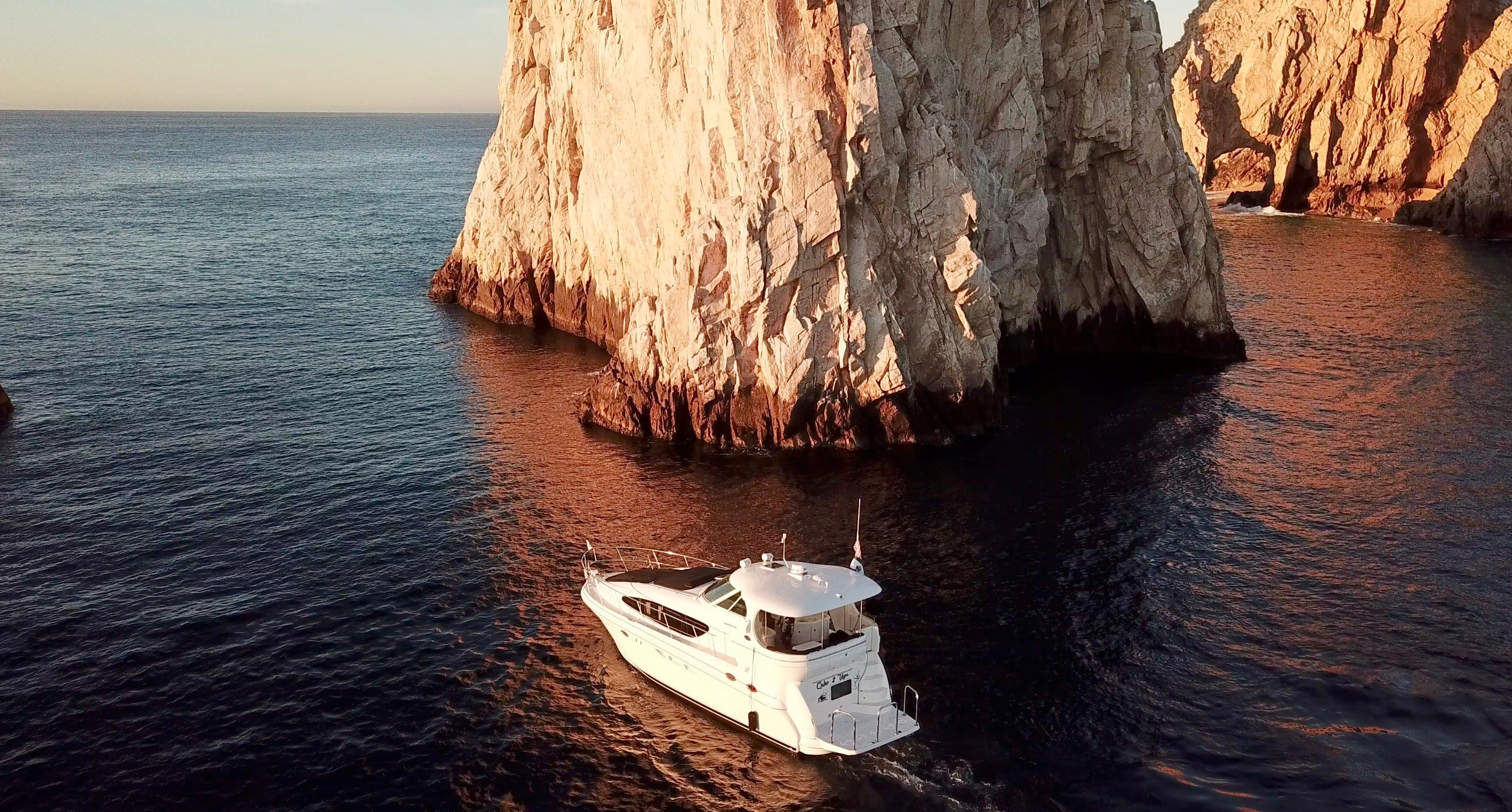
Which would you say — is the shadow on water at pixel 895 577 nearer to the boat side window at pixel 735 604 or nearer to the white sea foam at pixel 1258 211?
the boat side window at pixel 735 604

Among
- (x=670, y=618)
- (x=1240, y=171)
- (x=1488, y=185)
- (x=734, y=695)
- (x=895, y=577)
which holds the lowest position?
(x=734, y=695)

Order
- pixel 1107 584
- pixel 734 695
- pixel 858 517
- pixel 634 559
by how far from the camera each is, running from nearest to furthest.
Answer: pixel 734 695 → pixel 1107 584 → pixel 634 559 → pixel 858 517

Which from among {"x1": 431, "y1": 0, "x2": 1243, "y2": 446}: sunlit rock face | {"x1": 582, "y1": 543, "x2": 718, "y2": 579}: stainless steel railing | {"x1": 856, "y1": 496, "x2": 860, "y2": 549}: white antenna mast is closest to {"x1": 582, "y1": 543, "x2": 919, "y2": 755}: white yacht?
{"x1": 582, "y1": 543, "x2": 718, "y2": 579}: stainless steel railing

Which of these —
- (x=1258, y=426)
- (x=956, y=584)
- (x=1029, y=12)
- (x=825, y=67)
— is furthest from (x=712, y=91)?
(x=1258, y=426)

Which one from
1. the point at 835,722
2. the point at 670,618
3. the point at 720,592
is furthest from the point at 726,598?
the point at 835,722

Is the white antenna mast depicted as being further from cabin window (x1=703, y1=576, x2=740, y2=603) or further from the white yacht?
the white yacht

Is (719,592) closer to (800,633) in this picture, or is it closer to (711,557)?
(800,633)

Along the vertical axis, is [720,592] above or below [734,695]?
above

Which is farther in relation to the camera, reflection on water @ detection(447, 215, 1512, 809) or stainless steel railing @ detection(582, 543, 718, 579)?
stainless steel railing @ detection(582, 543, 718, 579)
